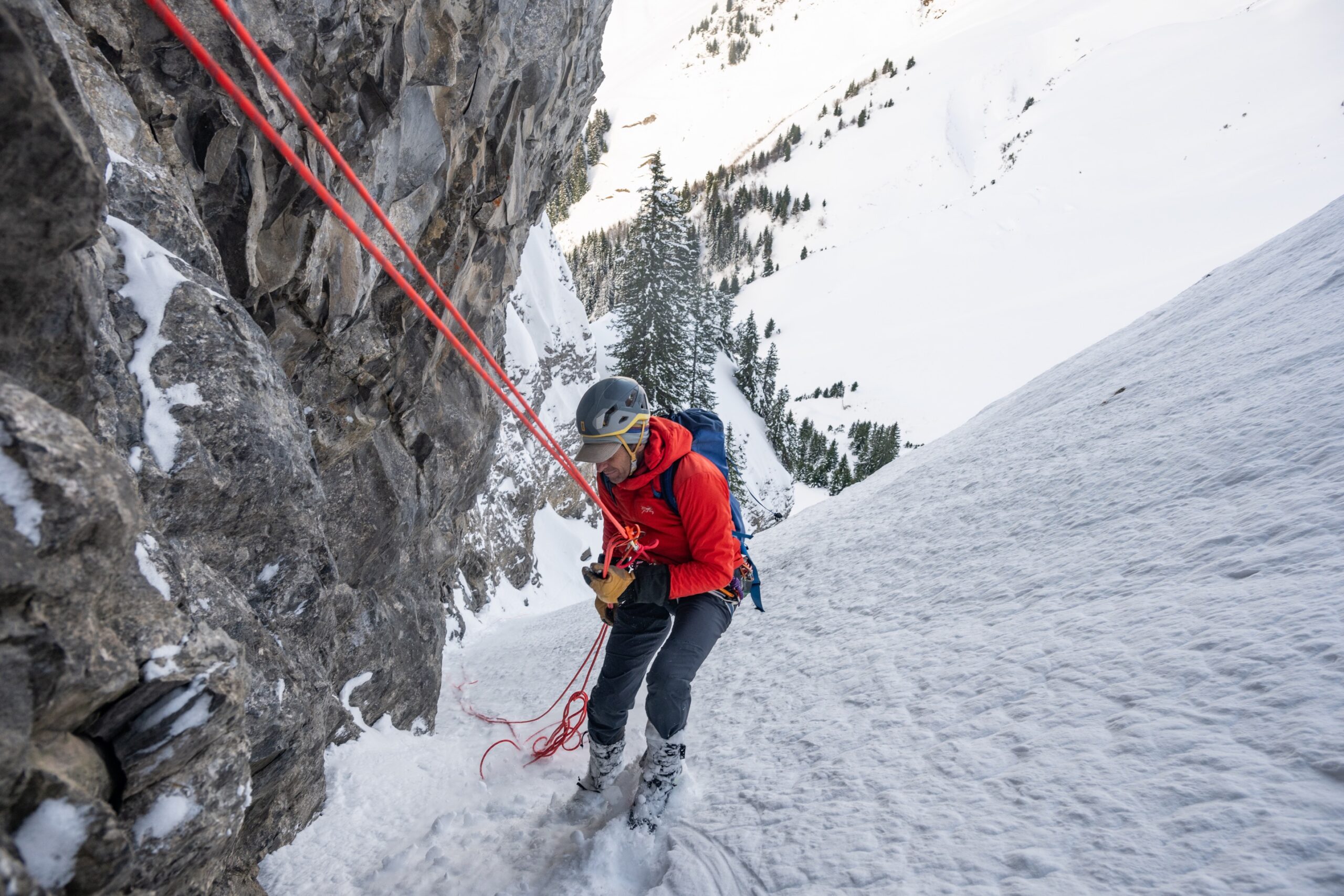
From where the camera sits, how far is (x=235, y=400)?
3816 mm

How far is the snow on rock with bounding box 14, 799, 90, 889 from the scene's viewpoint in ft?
6.23

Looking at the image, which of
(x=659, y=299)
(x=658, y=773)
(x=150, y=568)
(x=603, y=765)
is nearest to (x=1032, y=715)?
(x=658, y=773)

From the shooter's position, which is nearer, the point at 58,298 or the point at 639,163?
the point at 58,298

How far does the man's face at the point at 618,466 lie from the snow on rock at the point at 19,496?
2787 millimetres

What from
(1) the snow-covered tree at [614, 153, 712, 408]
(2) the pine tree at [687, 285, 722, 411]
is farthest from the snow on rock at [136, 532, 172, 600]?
(2) the pine tree at [687, 285, 722, 411]

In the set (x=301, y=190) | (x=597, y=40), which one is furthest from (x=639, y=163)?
(x=301, y=190)

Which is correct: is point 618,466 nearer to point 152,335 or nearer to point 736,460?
point 152,335

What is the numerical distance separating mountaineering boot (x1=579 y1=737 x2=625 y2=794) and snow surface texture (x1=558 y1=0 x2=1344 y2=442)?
188 ft

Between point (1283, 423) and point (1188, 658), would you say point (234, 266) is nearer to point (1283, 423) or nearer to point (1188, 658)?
point (1188, 658)

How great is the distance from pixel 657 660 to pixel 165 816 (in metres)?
2.62

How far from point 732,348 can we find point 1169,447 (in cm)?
5198

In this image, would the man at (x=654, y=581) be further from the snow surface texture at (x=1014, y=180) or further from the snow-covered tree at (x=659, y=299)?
the snow surface texture at (x=1014, y=180)

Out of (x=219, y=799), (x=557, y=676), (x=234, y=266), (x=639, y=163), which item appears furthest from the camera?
(x=639, y=163)

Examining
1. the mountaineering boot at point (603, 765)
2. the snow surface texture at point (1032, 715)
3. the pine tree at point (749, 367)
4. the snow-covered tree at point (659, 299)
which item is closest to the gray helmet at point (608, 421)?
the mountaineering boot at point (603, 765)
